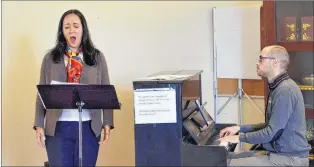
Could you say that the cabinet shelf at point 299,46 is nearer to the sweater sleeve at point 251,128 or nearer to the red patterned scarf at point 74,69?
the sweater sleeve at point 251,128

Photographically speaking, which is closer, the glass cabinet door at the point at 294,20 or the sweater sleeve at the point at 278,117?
the sweater sleeve at the point at 278,117

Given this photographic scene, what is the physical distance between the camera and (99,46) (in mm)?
4016

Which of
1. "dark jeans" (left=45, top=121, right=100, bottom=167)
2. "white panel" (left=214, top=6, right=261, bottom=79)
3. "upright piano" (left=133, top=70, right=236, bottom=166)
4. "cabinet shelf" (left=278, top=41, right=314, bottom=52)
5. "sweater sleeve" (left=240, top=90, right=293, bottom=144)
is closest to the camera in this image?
"upright piano" (left=133, top=70, right=236, bottom=166)

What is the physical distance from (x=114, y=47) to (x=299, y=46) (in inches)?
58.5

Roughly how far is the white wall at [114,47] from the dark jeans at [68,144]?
128 cm

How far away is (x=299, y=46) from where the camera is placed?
11.2 ft

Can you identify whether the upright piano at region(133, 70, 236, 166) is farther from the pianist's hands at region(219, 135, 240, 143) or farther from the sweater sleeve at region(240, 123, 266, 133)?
the sweater sleeve at region(240, 123, 266, 133)

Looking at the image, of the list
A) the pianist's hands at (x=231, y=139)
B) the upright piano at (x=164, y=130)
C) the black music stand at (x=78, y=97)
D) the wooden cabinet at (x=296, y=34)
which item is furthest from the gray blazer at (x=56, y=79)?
the wooden cabinet at (x=296, y=34)

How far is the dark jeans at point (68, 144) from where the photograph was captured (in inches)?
107

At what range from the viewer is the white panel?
3.68 meters

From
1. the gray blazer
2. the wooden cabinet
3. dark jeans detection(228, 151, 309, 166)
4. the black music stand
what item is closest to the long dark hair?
the gray blazer

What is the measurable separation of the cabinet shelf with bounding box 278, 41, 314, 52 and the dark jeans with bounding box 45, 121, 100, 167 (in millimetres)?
1545

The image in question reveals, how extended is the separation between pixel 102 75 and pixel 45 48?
132 centimetres

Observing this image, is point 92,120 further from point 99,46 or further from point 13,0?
point 13,0
